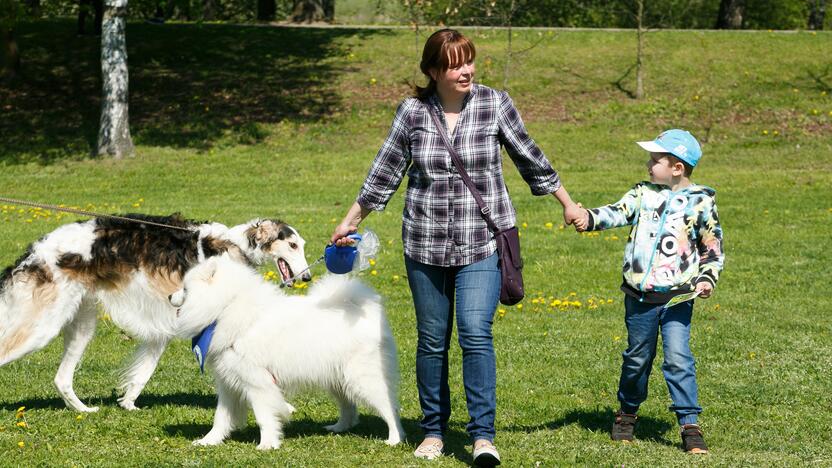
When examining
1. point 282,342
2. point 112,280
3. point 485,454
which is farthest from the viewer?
point 112,280

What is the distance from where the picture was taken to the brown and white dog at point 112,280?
6.60 metres

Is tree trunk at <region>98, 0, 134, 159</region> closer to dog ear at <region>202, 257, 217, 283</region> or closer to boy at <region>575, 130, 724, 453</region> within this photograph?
dog ear at <region>202, 257, 217, 283</region>

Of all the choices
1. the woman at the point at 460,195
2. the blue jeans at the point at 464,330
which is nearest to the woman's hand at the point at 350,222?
the woman at the point at 460,195

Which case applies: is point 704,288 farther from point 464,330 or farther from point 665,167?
point 464,330

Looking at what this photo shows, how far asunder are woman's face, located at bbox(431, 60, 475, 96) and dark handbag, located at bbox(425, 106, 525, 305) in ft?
0.53

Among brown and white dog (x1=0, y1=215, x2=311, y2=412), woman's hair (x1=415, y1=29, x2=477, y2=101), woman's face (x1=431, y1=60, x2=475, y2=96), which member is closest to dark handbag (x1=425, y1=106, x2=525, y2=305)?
woman's face (x1=431, y1=60, x2=475, y2=96)

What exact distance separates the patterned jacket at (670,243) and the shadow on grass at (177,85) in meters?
15.2

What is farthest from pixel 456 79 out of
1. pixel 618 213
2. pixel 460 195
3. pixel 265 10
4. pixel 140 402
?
pixel 265 10

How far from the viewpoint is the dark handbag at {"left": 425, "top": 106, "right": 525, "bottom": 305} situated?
508 centimetres

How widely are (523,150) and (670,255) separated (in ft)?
3.43

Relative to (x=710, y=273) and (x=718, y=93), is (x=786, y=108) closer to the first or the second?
(x=718, y=93)

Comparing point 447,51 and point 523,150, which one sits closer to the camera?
point 447,51

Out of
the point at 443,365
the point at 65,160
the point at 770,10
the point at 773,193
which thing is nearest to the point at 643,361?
the point at 443,365

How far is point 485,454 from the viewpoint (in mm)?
5074
